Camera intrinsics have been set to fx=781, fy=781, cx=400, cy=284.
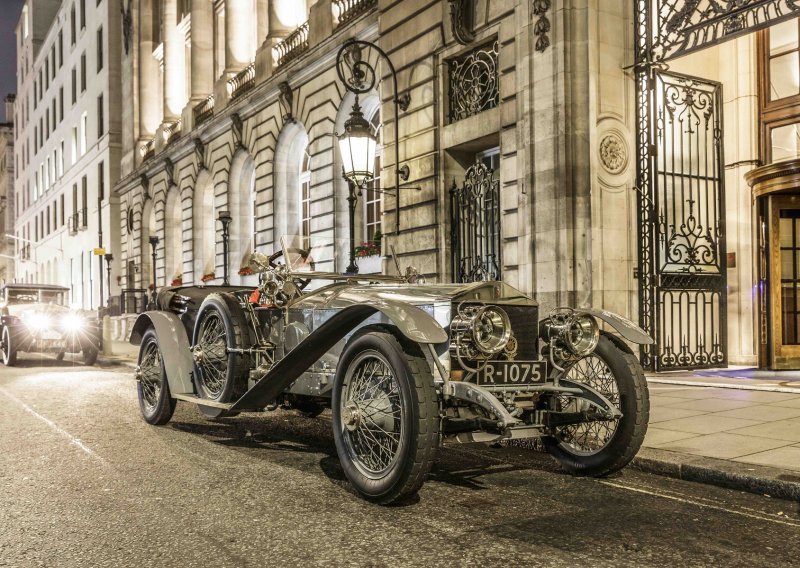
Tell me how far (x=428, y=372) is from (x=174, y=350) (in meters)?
3.71

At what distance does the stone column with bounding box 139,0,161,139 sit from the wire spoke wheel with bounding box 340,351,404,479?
3457cm

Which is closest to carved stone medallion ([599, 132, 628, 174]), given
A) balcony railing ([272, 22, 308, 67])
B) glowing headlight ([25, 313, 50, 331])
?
balcony railing ([272, 22, 308, 67])

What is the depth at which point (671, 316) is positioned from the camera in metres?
11.2

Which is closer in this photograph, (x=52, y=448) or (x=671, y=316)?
(x=52, y=448)

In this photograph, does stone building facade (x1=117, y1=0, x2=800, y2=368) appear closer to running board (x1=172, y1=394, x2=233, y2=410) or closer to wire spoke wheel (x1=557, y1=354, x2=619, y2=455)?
running board (x1=172, y1=394, x2=233, y2=410)

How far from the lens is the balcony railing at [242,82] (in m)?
24.0

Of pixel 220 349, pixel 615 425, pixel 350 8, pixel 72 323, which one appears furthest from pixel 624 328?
pixel 72 323

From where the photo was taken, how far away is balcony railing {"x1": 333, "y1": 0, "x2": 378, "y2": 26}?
17125 millimetres

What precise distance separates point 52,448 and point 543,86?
814 cm

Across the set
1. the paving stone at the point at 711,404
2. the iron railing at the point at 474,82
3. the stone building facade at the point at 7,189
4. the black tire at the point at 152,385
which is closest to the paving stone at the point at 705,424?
the paving stone at the point at 711,404

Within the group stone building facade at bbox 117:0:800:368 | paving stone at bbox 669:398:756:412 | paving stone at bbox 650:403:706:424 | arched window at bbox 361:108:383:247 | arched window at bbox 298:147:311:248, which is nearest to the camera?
paving stone at bbox 650:403:706:424

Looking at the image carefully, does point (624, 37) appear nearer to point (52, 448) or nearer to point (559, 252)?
point (559, 252)

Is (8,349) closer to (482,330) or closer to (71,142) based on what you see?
(482,330)

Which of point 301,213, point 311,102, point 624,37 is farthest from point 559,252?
point 301,213
